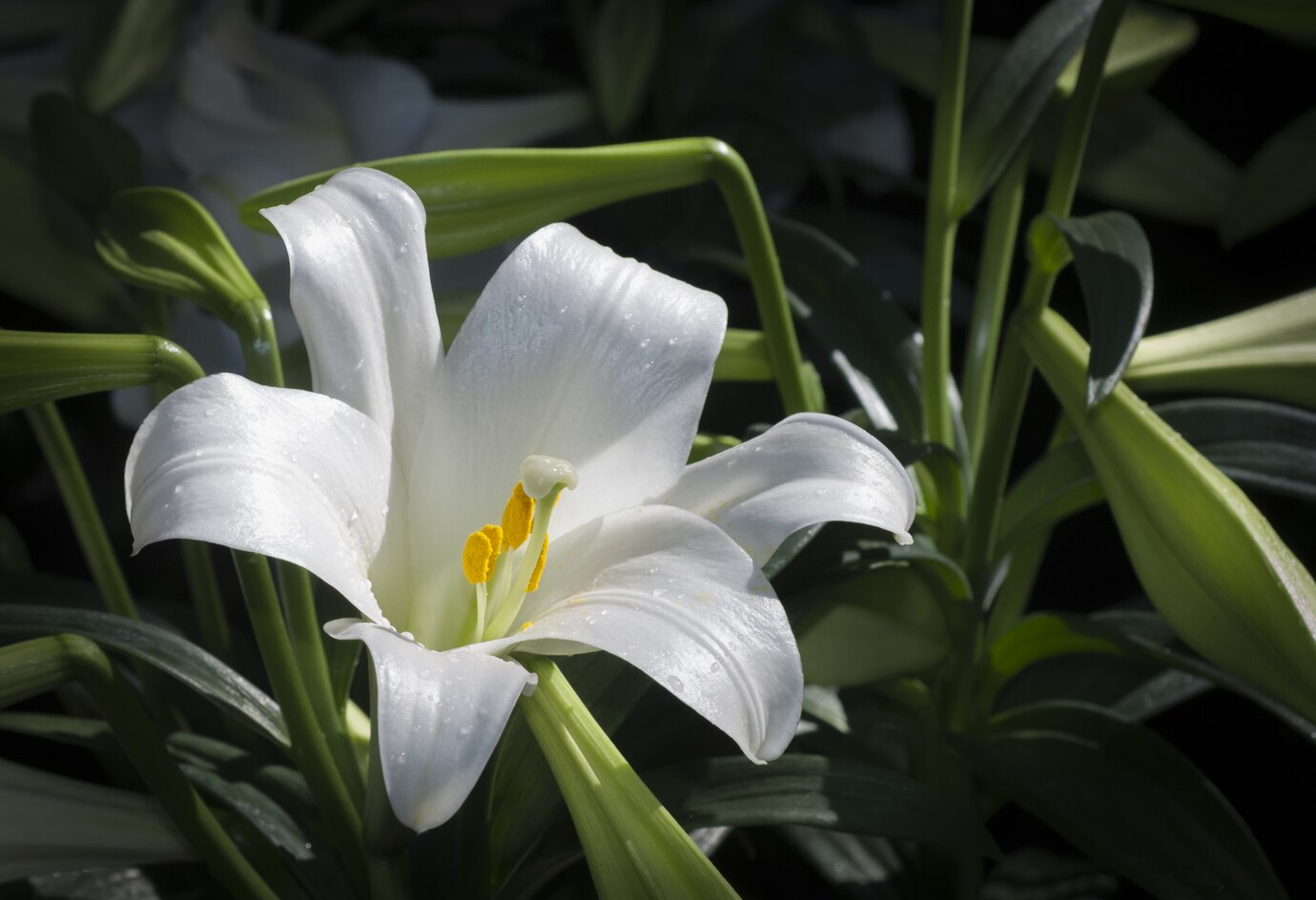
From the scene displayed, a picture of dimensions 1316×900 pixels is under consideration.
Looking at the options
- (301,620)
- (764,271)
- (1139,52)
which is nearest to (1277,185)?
(1139,52)

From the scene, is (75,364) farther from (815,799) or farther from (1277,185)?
(1277,185)

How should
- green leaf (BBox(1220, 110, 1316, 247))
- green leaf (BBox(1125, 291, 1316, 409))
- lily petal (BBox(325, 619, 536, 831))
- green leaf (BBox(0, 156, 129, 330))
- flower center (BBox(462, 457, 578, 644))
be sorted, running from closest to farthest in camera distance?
1. lily petal (BBox(325, 619, 536, 831))
2. flower center (BBox(462, 457, 578, 644))
3. green leaf (BBox(1125, 291, 1316, 409))
4. green leaf (BBox(0, 156, 129, 330))
5. green leaf (BBox(1220, 110, 1316, 247))

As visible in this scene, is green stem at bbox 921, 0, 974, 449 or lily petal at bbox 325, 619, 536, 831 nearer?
lily petal at bbox 325, 619, 536, 831

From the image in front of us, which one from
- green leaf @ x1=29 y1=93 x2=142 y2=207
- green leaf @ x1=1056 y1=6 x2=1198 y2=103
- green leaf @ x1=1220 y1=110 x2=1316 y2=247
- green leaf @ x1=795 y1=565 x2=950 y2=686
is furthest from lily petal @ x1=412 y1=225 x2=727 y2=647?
green leaf @ x1=1220 y1=110 x2=1316 y2=247

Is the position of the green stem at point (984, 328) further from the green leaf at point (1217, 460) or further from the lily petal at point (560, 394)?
the lily petal at point (560, 394)

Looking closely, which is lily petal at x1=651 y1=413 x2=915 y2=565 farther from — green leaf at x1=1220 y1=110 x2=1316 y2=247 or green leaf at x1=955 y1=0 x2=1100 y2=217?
green leaf at x1=1220 y1=110 x2=1316 y2=247

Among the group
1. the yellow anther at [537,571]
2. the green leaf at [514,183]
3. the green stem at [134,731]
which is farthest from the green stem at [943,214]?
the green stem at [134,731]

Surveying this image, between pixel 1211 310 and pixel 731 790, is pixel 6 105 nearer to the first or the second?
pixel 731 790

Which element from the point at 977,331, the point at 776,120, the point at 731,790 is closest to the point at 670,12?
the point at 776,120
